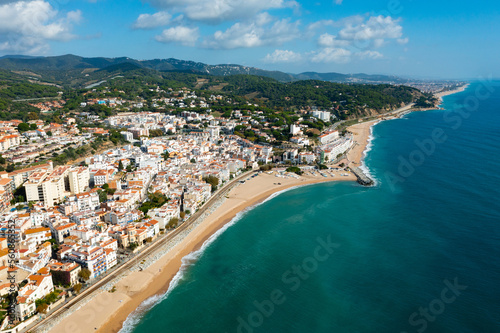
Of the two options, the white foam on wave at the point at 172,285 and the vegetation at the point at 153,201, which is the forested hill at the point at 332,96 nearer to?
the vegetation at the point at 153,201

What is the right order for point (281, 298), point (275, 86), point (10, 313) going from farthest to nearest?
point (275, 86) → point (281, 298) → point (10, 313)

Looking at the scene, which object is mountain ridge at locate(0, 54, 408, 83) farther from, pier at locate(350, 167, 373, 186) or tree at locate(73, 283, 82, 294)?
tree at locate(73, 283, 82, 294)

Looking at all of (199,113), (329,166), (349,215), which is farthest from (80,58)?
(349,215)

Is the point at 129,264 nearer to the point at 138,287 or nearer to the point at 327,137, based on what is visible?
the point at 138,287

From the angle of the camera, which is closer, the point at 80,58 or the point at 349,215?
the point at 349,215

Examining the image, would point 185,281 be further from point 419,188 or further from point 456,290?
point 419,188
